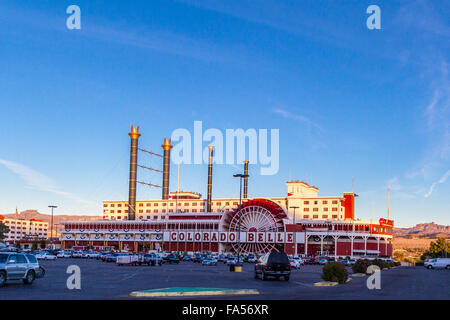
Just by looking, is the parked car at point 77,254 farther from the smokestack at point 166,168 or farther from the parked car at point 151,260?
the smokestack at point 166,168

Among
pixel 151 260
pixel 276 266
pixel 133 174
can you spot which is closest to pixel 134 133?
pixel 133 174

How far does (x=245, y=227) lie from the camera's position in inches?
4774

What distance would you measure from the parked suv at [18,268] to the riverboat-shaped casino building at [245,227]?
74.4m

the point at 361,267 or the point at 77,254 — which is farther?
the point at 77,254

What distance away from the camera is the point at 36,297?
19.1 m

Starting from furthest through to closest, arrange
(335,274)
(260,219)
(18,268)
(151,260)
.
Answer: (260,219), (151,260), (335,274), (18,268)

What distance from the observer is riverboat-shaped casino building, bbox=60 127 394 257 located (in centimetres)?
11369

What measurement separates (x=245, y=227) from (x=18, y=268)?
98203mm

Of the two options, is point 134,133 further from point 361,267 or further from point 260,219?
point 361,267

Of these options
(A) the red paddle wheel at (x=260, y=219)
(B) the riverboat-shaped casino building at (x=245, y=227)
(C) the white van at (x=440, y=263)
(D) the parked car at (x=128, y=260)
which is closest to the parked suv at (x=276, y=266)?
(D) the parked car at (x=128, y=260)
